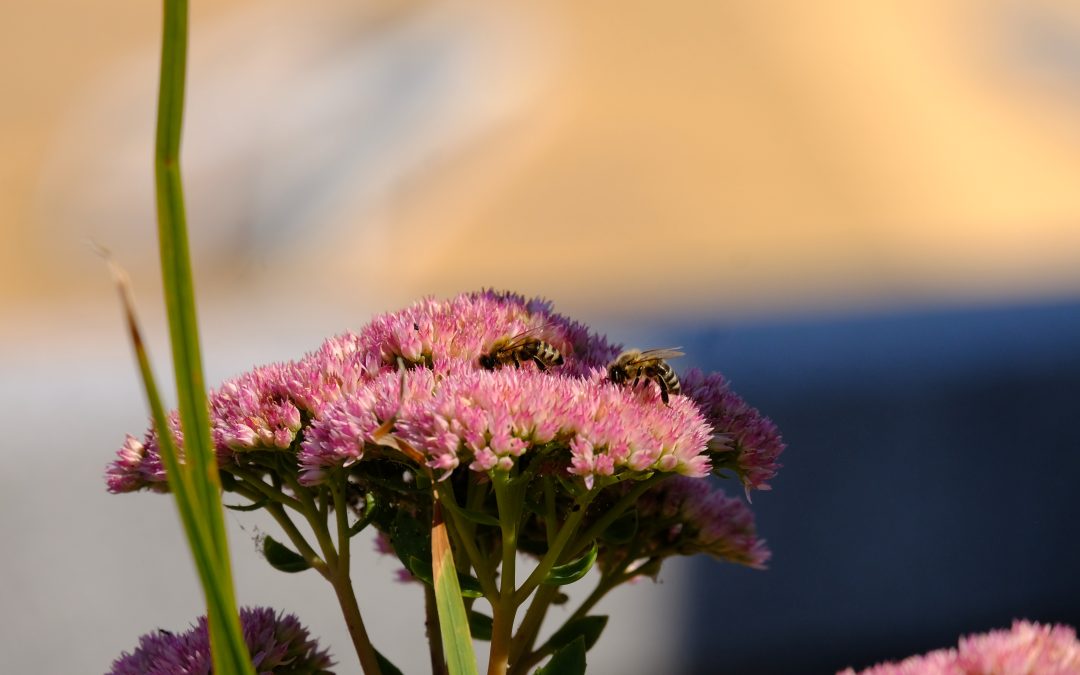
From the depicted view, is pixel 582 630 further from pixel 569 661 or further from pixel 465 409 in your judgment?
pixel 465 409

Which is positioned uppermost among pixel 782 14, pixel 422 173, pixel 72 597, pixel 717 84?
pixel 782 14

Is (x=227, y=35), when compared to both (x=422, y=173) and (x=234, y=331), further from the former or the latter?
(x=234, y=331)

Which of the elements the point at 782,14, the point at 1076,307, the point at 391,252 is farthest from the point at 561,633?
the point at 782,14

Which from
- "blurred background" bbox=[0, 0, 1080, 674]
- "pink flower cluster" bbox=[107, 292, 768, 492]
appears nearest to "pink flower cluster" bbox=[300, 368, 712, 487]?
"pink flower cluster" bbox=[107, 292, 768, 492]

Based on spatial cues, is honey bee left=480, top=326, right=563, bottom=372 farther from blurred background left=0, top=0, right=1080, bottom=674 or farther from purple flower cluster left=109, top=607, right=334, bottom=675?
blurred background left=0, top=0, right=1080, bottom=674

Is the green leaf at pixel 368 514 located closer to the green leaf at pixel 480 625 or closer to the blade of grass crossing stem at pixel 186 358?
the green leaf at pixel 480 625

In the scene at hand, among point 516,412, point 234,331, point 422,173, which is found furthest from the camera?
point 422,173
